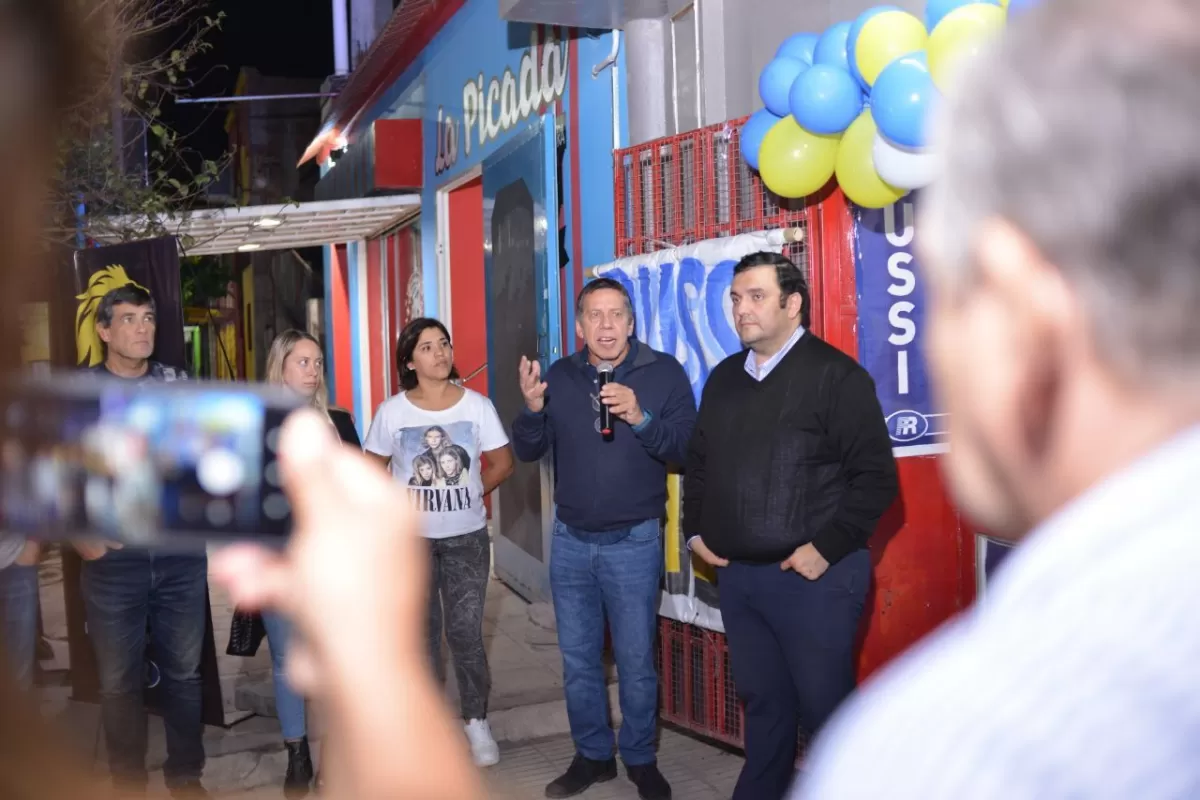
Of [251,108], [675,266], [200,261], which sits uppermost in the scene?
[251,108]

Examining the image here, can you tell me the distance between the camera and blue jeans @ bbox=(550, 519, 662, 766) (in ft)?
13.5

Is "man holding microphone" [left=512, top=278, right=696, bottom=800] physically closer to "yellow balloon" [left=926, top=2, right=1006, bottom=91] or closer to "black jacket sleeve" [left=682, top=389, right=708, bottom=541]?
"black jacket sleeve" [left=682, top=389, right=708, bottom=541]

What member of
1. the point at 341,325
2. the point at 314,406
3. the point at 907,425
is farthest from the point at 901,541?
Answer: the point at 341,325

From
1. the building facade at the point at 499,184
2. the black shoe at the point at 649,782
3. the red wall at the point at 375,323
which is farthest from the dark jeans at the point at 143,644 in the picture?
the red wall at the point at 375,323

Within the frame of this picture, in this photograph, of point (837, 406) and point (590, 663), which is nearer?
point (837, 406)

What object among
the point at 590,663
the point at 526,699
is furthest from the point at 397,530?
the point at 526,699

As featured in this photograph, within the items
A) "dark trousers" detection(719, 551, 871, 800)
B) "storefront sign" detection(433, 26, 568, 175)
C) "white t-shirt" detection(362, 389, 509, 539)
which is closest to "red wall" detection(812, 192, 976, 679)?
"dark trousers" detection(719, 551, 871, 800)

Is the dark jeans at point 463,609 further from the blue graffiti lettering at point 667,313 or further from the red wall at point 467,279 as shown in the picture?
the red wall at point 467,279

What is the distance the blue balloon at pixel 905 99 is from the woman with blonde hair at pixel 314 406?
2.44 m

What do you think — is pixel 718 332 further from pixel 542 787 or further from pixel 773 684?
pixel 542 787

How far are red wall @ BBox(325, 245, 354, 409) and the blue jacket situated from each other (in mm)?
10761

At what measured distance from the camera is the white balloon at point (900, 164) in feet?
10.5

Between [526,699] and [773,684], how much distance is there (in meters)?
1.93

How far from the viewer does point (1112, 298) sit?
0.60 m
